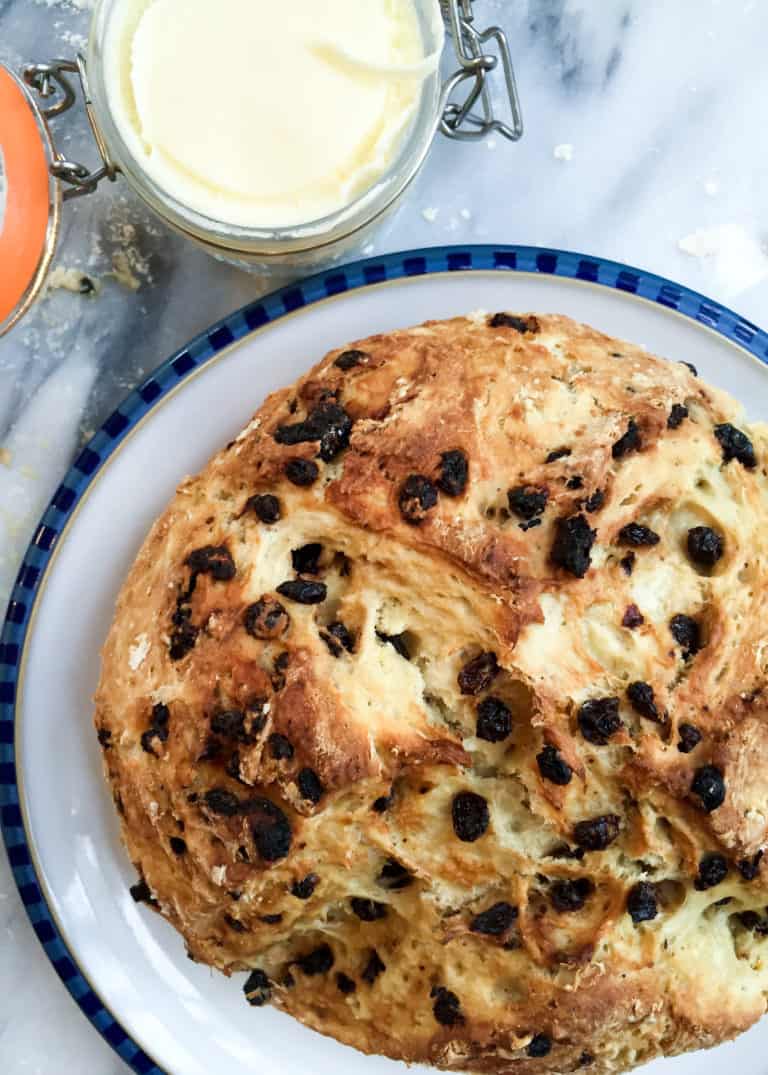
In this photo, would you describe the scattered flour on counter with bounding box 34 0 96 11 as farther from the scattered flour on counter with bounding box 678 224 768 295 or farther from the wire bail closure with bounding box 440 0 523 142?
the scattered flour on counter with bounding box 678 224 768 295

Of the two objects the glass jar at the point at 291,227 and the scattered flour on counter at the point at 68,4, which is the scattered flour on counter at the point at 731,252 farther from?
the scattered flour on counter at the point at 68,4

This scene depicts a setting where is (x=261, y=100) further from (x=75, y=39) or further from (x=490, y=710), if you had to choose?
(x=490, y=710)

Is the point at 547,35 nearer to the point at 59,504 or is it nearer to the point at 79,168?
the point at 79,168

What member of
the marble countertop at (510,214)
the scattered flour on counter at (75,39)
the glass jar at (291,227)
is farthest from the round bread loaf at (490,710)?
the scattered flour on counter at (75,39)

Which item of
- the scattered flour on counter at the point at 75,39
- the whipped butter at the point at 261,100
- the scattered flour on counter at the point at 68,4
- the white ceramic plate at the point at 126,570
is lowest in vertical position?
the white ceramic plate at the point at 126,570

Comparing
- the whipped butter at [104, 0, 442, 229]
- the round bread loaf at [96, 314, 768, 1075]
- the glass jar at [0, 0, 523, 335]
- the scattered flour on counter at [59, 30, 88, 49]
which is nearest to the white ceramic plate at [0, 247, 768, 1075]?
the glass jar at [0, 0, 523, 335]

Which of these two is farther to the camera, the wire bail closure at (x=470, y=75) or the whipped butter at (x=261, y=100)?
the wire bail closure at (x=470, y=75)

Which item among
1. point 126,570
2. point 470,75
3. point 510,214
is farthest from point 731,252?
point 126,570
